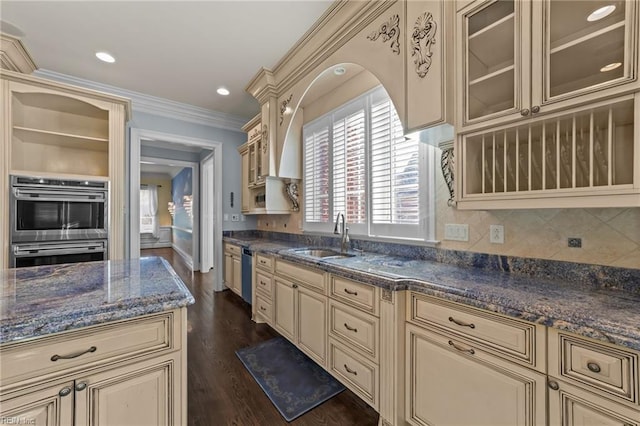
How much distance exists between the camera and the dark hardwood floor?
5.26 ft

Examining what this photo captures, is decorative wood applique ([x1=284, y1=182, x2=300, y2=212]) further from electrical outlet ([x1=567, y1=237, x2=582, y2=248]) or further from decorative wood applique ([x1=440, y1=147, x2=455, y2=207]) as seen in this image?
electrical outlet ([x1=567, y1=237, x2=582, y2=248])

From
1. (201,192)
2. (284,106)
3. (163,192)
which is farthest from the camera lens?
(163,192)

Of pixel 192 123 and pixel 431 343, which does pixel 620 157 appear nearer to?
pixel 431 343

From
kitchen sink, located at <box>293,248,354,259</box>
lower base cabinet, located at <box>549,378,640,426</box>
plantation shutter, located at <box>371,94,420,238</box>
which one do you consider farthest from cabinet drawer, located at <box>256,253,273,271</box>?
lower base cabinet, located at <box>549,378,640,426</box>

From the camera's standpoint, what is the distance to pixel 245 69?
2.98m

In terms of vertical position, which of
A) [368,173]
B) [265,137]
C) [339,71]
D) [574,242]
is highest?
[339,71]

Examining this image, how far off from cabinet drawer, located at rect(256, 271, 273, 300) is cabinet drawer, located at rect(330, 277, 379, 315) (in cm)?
103

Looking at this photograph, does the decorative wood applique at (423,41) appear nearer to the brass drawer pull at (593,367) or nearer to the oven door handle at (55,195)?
the brass drawer pull at (593,367)

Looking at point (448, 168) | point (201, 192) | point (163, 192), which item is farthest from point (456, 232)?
point (163, 192)

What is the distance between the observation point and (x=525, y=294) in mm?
1107

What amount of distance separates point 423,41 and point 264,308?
2.67m

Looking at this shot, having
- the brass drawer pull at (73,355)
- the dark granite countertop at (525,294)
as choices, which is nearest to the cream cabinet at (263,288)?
the dark granite countertop at (525,294)

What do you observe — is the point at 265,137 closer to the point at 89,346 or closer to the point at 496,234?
the point at 496,234

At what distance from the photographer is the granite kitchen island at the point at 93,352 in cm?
78
